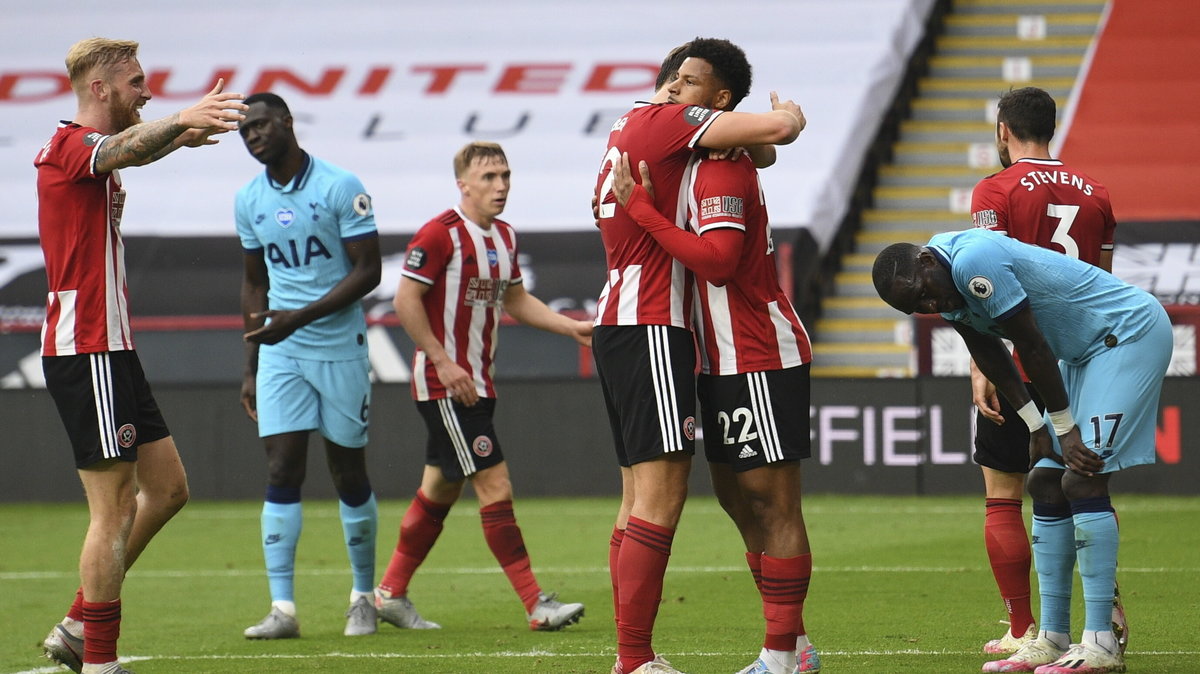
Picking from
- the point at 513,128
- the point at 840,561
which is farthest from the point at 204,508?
the point at 513,128

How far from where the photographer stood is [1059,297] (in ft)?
15.3

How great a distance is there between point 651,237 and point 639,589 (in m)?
1.09

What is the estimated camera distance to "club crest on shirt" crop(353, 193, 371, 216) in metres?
6.43

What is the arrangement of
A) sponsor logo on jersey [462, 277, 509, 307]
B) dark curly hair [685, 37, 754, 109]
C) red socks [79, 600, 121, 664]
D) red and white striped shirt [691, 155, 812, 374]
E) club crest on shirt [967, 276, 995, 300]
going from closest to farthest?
1. club crest on shirt [967, 276, 995, 300]
2. red and white striped shirt [691, 155, 812, 374]
3. dark curly hair [685, 37, 754, 109]
4. red socks [79, 600, 121, 664]
5. sponsor logo on jersey [462, 277, 509, 307]

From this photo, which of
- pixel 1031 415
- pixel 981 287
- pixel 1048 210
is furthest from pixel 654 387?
pixel 1048 210

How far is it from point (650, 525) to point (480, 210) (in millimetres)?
2466

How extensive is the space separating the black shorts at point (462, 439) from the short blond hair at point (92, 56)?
7.02 ft

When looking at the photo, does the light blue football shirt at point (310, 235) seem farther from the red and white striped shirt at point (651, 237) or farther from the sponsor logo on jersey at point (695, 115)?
the sponsor logo on jersey at point (695, 115)

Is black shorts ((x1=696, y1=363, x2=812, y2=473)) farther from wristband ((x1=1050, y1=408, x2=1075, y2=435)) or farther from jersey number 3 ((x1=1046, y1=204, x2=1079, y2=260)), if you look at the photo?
jersey number 3 ((x1=1046, y1=204, x2=1079, y2=260))

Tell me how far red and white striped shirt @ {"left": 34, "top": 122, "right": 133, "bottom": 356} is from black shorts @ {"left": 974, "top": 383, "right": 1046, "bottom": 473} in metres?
3.08

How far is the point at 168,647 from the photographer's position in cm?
600

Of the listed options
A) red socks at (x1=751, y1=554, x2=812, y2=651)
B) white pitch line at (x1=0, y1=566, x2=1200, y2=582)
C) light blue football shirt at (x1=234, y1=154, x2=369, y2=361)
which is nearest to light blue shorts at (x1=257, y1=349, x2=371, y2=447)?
light blue football shirt at (x1=234, y1=154, x2=369, y2=361)

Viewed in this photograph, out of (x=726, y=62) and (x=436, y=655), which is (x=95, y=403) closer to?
(x=436, y=655)

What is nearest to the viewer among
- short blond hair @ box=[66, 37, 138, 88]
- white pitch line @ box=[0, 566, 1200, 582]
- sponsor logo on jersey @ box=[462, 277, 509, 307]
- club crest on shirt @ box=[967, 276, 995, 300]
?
club crest on shirt @ box=[967, 276, 995, 300]
